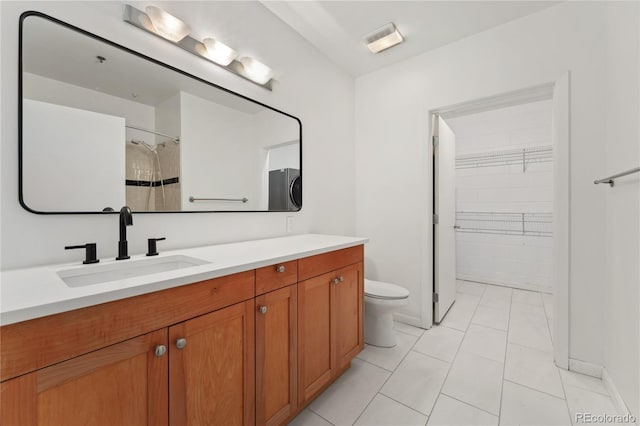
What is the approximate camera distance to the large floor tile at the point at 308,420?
1.35 meters

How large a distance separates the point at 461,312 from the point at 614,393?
126 centimetres

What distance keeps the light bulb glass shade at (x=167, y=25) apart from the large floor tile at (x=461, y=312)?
2.94 m

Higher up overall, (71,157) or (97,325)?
(71,157)

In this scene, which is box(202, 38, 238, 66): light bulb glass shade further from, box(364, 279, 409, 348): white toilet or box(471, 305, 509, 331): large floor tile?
box(471, 305, 509, 331): large floor tile

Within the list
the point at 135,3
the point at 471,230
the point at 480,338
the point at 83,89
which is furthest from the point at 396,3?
the point at 471,230

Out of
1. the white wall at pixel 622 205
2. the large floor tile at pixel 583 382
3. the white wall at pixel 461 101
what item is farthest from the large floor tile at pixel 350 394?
the white wall at pixel 622 205

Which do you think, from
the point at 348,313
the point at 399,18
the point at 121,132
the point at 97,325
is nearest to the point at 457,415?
the point at 348,313

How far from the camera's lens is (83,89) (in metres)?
1.15

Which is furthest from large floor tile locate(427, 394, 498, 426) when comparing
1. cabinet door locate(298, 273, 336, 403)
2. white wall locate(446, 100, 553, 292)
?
white wall locate(446, 100, 553, 292)

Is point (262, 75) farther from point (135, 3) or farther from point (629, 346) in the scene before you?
point (629, 346)

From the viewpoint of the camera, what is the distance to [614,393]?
4.84ft

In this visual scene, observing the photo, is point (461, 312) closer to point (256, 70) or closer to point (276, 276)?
point (276, 276)

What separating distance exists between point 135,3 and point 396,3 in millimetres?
1620

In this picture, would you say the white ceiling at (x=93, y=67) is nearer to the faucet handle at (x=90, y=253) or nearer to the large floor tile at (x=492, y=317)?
the faucet handle at (x=90, y=253)
